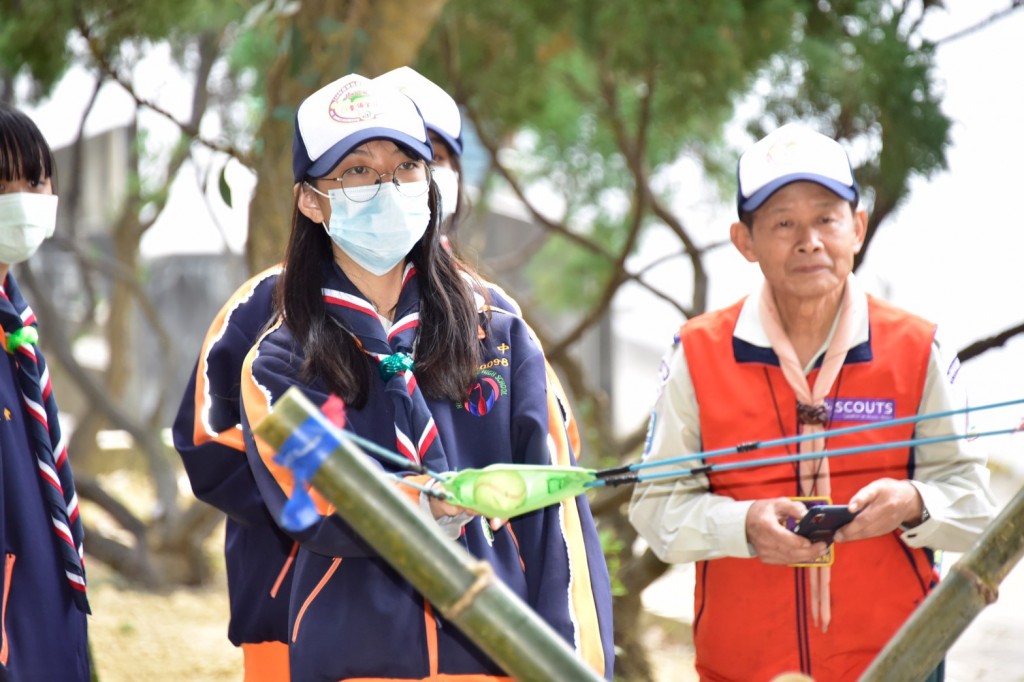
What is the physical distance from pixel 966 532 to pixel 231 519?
1.58m

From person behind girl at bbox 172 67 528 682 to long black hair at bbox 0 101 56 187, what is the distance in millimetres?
515

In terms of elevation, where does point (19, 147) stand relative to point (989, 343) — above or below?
above

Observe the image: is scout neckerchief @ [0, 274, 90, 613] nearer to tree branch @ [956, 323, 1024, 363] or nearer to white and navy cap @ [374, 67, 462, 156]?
white and navy cap @ [374, 67, 462, 156]

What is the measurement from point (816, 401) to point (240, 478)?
48.5 inches

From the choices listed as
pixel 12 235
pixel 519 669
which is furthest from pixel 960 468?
pixel 12 235

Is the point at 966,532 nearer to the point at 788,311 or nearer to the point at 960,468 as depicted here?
the point at 960,468

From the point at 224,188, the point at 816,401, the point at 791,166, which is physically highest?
the point at 224,188

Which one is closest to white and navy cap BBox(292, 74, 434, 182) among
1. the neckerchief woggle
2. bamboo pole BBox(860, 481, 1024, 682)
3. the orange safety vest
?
the neckerchief woggle

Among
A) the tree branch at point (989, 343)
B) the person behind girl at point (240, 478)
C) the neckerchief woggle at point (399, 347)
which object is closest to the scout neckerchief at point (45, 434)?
the person behind girl at point (240, 478)

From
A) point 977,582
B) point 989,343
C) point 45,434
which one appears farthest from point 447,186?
point 977,582

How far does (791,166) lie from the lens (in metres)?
2.48

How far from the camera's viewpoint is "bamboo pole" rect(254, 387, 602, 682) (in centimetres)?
126

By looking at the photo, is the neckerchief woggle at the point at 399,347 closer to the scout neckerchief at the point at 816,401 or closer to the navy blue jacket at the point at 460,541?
the navy blue jacket at the point at 460,541

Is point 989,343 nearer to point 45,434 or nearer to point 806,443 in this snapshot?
point 806,443
